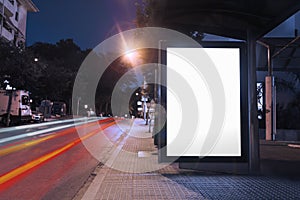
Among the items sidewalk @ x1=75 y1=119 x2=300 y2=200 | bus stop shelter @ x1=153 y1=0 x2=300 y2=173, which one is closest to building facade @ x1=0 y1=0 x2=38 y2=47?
bus stop shelter @ x1=153 y1=0 x2=300 y2=173

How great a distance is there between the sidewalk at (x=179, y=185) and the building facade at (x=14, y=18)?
35009 millimetres

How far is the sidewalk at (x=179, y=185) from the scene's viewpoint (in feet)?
17.4

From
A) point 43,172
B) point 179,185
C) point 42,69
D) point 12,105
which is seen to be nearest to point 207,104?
point 179,185

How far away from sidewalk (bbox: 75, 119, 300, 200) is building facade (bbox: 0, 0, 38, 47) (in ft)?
115

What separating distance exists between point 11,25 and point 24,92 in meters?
21.4

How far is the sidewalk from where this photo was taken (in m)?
5.31

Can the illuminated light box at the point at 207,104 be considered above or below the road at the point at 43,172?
above

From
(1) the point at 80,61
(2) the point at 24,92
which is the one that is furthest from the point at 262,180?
(1) the point at 80,61

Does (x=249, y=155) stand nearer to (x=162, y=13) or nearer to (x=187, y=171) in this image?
(x=187, y=171)

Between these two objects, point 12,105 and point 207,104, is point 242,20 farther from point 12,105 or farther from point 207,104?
point 12,105

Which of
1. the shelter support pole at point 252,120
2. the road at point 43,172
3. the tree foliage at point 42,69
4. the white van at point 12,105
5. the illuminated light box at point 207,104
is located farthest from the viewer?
the tree foliage at point 42,69

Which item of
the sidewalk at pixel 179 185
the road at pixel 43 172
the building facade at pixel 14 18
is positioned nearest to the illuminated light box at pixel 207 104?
the sidewalk at pixel 179 185

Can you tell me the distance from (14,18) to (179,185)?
156 ft

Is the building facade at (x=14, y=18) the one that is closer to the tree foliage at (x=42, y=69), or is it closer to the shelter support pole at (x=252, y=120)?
the tree foliage at (x=42, y=69)
